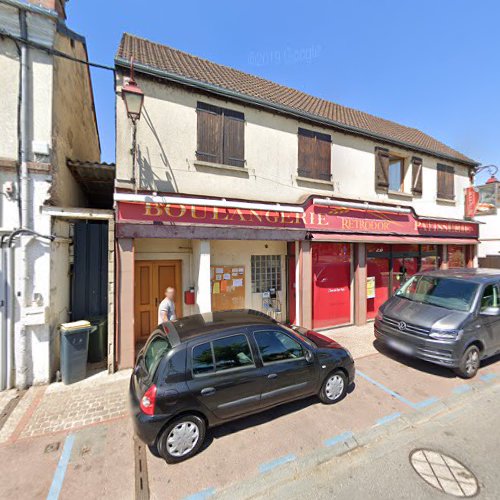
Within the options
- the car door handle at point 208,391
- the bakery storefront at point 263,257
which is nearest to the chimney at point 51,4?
the bakery storefront at point 263,257

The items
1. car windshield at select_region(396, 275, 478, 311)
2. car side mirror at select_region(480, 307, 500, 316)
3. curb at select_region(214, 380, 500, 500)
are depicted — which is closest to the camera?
curb at select_region(214, 380, 500, 500)

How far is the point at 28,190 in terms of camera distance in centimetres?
482

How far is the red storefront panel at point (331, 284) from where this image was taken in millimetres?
8023

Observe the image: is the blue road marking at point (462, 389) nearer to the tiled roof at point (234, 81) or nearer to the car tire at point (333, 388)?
the car tire at point (333, 388)

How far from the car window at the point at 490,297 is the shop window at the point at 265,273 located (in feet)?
16.2

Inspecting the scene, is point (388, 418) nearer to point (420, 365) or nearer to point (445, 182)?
point (420, 365)

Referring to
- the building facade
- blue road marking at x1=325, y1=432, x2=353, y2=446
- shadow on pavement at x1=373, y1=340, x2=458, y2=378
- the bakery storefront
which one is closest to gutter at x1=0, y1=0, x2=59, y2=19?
the building facade

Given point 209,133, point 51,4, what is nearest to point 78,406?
point 209,133

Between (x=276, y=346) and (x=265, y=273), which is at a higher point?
(x=265, y=273)

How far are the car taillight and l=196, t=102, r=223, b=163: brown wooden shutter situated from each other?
5229mm

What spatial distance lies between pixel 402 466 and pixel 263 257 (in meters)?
5.66

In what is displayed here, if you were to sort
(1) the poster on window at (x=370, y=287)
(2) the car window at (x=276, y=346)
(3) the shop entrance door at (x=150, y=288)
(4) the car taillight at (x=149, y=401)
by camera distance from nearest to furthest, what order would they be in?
(4) the car taillight at (x=149, y=401) < (2) the car window at (x=276, y=346) < (3) the shop entrance door at (x=150, y=288) < (1) the poster on window at (x=370, y=287)

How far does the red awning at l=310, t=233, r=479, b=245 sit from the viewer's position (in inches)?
303

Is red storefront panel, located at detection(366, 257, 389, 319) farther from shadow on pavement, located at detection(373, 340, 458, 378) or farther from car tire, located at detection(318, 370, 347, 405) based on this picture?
car tire, located at detection(318, 370, 347, 405)
